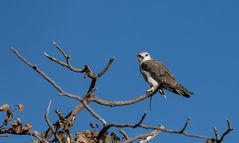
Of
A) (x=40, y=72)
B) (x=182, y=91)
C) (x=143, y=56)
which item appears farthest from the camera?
(x=143, y=56)

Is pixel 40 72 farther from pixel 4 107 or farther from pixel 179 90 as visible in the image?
pixel 179 90

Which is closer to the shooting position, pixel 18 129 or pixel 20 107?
pixel 18 129

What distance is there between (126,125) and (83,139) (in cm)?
94

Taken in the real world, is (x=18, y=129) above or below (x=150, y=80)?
below

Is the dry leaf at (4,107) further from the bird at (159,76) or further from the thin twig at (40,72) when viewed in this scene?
the bird at (159,76)

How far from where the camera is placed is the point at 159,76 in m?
12.2

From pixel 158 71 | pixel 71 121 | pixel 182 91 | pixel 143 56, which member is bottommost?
pixel 71 121

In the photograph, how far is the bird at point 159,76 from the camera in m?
11.5

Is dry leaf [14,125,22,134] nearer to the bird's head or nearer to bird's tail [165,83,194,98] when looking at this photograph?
bird's tail [165,83,194,98]

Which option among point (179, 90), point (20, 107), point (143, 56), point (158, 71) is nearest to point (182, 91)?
point (179, 90)

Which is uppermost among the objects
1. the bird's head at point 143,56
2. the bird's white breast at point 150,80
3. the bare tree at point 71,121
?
the bird's head at point 143,56

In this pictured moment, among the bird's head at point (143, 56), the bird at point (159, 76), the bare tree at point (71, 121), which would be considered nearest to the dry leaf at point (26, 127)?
the bare tree at point (71, 121)

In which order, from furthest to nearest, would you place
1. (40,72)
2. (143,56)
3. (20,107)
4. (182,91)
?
(143,56), (182,91), (20,107), (40,72)

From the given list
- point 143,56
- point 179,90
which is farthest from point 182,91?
point 143,56
